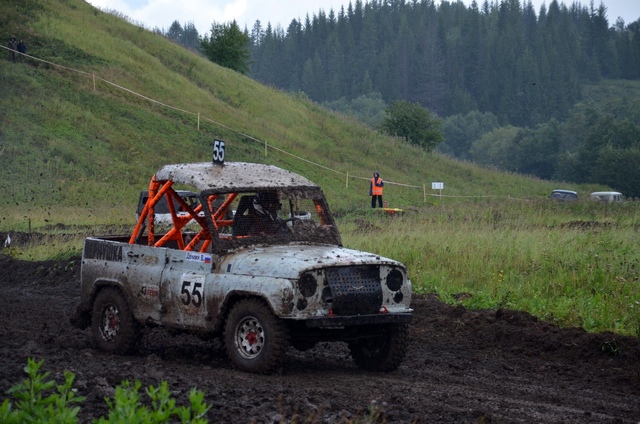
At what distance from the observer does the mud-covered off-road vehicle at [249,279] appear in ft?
29.3

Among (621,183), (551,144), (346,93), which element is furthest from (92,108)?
(346,93)

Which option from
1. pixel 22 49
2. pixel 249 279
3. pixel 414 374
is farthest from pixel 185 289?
pixel 22 49

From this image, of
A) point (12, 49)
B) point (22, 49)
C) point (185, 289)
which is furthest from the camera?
point (22, 49)

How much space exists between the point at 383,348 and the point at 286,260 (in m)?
1.47

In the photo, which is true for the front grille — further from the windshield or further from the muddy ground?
the windshield

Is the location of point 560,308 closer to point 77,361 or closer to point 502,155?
point 77,361

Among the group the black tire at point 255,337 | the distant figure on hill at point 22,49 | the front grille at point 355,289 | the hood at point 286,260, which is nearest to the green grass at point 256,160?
the distant figure on hill at point 22,49

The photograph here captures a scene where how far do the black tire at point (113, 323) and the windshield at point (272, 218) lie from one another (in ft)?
4.74

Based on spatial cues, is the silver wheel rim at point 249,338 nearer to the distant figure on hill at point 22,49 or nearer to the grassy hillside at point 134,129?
the grassy hillside at point 134,129

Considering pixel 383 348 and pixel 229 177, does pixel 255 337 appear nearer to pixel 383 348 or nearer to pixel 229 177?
pixel 383 348

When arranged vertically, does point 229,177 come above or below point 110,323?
above

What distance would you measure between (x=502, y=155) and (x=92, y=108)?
80.9m

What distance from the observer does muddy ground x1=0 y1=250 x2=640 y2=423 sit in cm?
748

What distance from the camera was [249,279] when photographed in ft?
29.9
